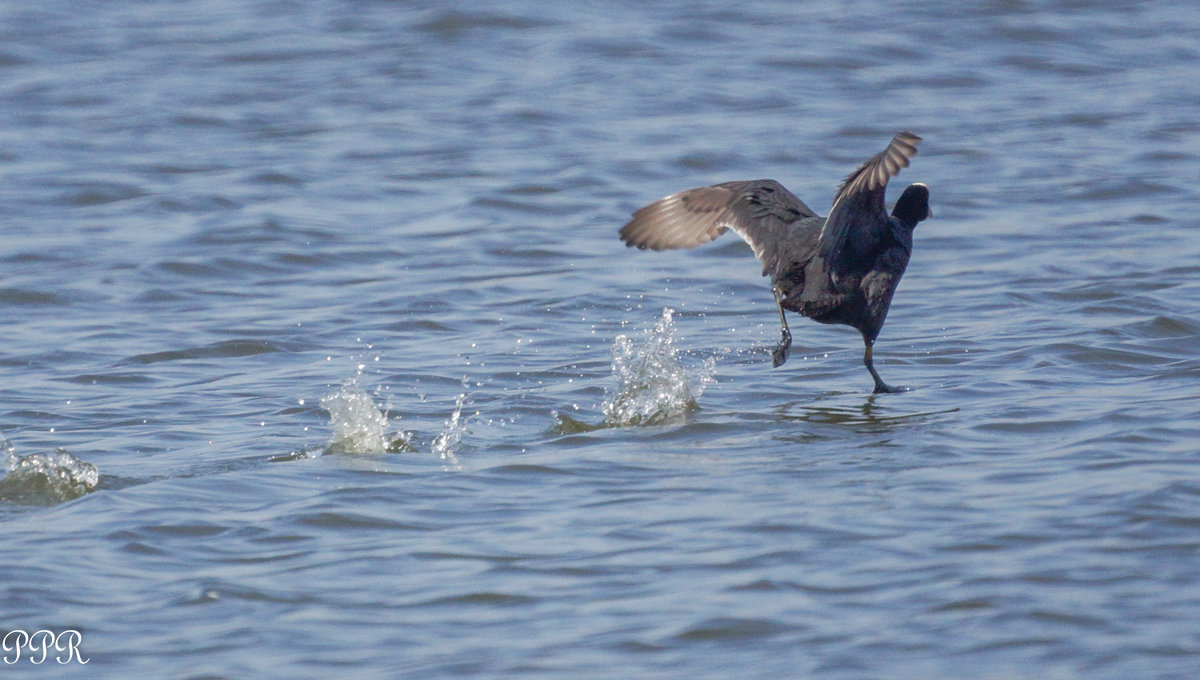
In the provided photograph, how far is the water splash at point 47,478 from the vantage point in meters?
5.68

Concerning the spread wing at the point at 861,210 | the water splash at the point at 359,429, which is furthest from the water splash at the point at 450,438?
the spread wing at the point at 861,210

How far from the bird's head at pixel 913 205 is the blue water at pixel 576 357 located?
0.78 m

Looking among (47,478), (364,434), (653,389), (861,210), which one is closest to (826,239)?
(861,210)

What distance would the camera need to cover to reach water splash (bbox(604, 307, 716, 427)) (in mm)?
6805

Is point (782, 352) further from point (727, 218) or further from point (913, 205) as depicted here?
point (913, 205)

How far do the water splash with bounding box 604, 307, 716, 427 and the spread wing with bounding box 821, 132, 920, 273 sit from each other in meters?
0.82

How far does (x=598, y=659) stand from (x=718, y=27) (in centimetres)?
1400

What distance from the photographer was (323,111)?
48.4ft

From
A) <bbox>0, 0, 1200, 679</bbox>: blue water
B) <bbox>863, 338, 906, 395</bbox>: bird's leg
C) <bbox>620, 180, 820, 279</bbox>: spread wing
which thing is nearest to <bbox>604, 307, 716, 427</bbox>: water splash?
<bbox>0, 0, 1200, 679</bbox>: blue water

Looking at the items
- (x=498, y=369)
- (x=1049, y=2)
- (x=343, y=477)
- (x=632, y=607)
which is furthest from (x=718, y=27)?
(x=632, y=607)

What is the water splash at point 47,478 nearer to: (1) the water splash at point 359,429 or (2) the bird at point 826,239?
(1) the water splash at point 359,429

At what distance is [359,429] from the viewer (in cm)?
636

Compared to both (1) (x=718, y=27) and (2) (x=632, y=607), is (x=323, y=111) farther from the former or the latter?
(2) (x=632, y=607)

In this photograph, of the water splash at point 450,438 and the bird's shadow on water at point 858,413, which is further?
the bird's shadow on water at point 858,413
